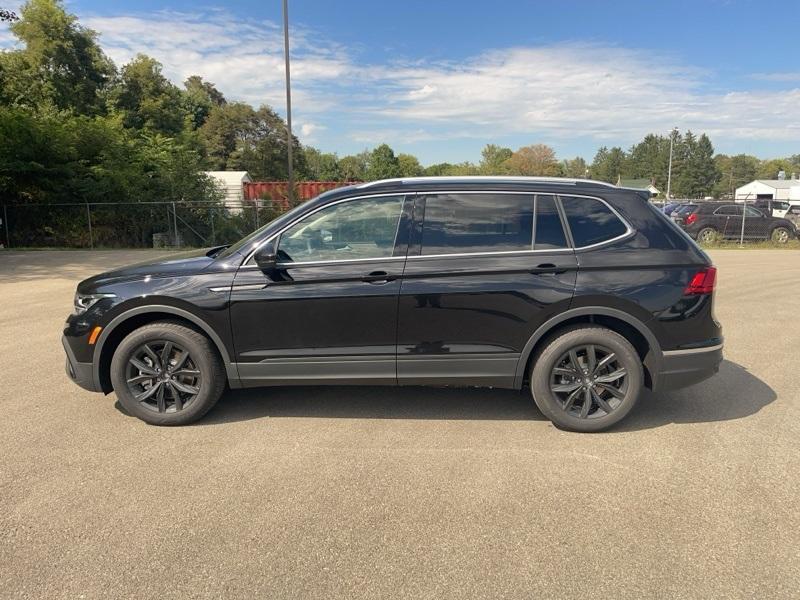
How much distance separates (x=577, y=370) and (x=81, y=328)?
3.61 m

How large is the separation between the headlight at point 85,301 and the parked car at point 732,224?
1976 cm

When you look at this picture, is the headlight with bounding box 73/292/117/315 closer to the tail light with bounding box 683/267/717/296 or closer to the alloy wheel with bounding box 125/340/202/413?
the alloy wheel with bounding box 125/340/202/413

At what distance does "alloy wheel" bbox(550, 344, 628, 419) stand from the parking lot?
0.23m

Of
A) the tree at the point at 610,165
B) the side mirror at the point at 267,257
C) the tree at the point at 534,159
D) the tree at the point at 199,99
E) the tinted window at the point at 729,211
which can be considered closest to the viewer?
the side mirror at the point at 267,257

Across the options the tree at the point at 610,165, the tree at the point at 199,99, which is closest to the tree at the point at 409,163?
the tree at the point at 199,99

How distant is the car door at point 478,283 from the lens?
377cm

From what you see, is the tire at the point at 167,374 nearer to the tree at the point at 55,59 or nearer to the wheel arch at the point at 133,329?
the wheel arch at the point at 133,329

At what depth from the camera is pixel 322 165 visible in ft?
342

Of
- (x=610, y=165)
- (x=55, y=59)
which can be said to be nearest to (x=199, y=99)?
(x=55, y=59)

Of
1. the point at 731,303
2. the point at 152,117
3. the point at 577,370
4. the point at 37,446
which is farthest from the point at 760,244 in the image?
the point at 152,117

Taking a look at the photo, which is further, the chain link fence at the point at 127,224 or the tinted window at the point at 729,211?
the tinted window at the point at 729,211

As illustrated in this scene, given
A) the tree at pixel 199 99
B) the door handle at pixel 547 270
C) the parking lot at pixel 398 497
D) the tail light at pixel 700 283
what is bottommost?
the parking lot at pixel 398 497

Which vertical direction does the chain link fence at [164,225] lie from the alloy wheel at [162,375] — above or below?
above

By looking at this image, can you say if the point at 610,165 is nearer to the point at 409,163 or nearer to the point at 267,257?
the point at 409,163
